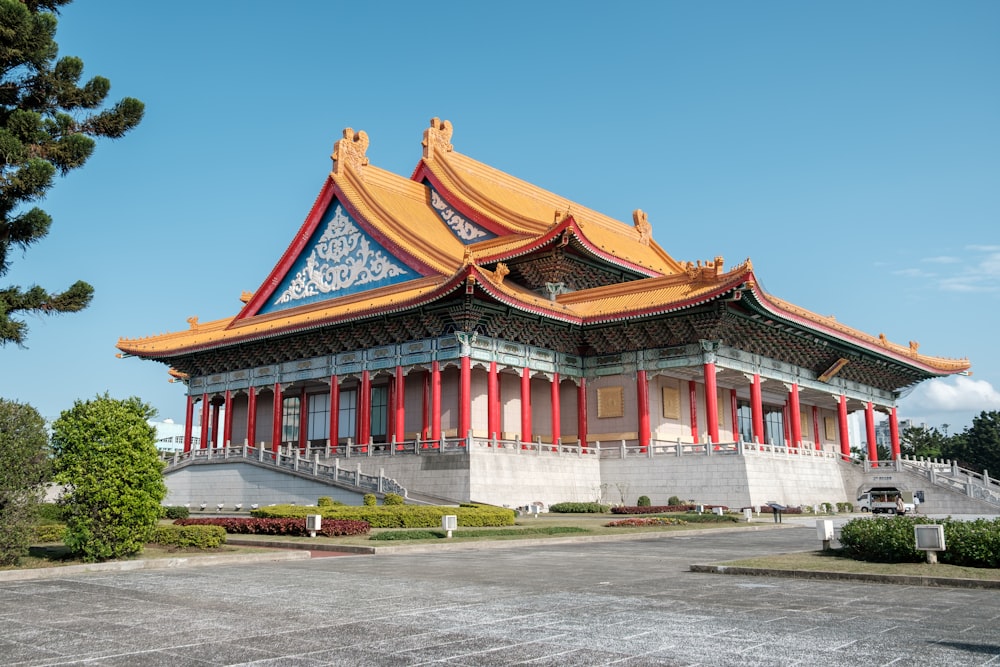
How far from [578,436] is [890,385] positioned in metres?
22.1

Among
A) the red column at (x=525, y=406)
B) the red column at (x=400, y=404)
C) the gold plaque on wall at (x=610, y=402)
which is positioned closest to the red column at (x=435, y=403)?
the red column at (x=400, y=404)

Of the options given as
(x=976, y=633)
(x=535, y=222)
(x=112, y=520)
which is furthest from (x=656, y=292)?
(x=976, y=633)

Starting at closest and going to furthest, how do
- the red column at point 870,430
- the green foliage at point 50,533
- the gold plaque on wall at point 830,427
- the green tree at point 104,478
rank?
the green tree at point 104,478 → the green foliage at point 50,533 → the red column at point 870,430 → the gold plaque on wall at point 830,427

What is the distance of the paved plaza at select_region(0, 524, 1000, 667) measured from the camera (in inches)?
254

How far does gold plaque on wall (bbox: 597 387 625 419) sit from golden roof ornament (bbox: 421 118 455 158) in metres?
16.4

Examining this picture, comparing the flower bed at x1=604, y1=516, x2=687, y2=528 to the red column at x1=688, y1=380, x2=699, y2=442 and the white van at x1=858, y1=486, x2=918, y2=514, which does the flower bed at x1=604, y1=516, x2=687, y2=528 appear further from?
the red column at x1=688, y1=380, x2=699, y2=442

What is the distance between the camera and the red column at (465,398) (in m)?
32.1

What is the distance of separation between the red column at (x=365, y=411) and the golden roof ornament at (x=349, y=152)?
12.0 metres

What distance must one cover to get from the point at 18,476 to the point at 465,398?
2048 centimetres

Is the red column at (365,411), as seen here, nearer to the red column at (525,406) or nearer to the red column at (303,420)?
the red column at (303,420)

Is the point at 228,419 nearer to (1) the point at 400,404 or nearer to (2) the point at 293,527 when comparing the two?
(1) the point at 400,404

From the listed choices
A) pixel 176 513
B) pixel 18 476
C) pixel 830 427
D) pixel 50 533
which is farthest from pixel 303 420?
pixel 830 427

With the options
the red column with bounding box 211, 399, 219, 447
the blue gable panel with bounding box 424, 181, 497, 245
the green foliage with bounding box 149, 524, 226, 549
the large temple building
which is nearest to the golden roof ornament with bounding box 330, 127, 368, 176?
the large temple building

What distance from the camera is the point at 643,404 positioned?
34531 millimetres
